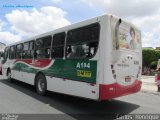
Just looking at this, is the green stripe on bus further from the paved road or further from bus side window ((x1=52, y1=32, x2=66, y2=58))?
the paved road

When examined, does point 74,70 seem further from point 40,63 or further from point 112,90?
point 40,63

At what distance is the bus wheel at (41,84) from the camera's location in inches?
414

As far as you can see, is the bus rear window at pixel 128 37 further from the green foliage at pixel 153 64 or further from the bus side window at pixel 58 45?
the green foliage at pixel 153 64

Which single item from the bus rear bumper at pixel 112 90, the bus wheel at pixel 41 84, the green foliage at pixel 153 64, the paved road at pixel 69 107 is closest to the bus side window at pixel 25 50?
the bus wheel at pixel 41 84

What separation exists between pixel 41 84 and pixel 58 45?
2.37m

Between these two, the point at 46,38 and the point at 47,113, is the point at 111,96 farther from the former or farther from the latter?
the point at 46,38

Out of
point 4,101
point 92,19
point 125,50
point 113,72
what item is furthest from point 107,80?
point 4,101

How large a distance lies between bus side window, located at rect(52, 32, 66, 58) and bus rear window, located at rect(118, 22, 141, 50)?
94.2 inches

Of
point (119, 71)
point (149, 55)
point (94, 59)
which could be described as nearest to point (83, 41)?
point (94, 59)

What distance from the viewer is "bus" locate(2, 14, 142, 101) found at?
23.4 ft

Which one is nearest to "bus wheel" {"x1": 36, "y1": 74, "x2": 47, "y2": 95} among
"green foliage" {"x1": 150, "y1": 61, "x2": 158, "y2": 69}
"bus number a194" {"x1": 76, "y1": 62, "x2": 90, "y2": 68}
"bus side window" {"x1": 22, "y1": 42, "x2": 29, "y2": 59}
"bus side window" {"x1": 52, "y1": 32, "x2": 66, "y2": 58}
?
"bus side window" {"x1": 52, "y1": 32, "x2": 66, "y2": 58}

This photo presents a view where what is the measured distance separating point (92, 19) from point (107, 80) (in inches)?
80.9

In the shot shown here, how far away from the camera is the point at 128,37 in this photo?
26.8 feet

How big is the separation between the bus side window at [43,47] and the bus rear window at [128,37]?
140 inches
